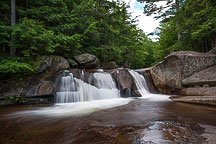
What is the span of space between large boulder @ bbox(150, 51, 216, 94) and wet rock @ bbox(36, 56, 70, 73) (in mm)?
7389

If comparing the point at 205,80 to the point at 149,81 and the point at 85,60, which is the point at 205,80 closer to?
the point at 149,81

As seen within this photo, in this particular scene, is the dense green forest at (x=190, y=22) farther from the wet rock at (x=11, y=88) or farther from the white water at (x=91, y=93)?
the wet rock at (x=11, y=88)

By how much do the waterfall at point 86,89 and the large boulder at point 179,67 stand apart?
12.4 ft

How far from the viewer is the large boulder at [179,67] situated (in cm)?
664

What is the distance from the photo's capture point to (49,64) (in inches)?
257

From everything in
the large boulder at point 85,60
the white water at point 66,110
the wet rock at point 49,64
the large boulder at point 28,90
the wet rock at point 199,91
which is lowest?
the white water at point 66,110

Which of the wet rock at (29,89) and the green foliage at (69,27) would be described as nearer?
the wet rock at (29,89)

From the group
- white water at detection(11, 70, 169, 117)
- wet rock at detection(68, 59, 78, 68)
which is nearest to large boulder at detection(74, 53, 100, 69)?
wet rock at detection(68, 59, 78, 68)

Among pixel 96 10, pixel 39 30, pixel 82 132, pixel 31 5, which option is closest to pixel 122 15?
pixel 96 10

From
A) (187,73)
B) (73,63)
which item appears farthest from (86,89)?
(187,73)

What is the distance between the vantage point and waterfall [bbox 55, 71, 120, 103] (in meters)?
5.65

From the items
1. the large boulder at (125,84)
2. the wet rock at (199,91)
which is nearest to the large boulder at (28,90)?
the large boulder at (125,84)

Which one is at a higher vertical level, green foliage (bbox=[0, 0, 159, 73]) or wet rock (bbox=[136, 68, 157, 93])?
green foliage (bbox=[0, 0, 159, 73])

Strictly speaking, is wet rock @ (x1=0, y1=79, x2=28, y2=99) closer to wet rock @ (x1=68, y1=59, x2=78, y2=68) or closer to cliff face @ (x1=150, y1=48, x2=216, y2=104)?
wet rock @ (x1=68, y1=59, x2=78, y2=68)
